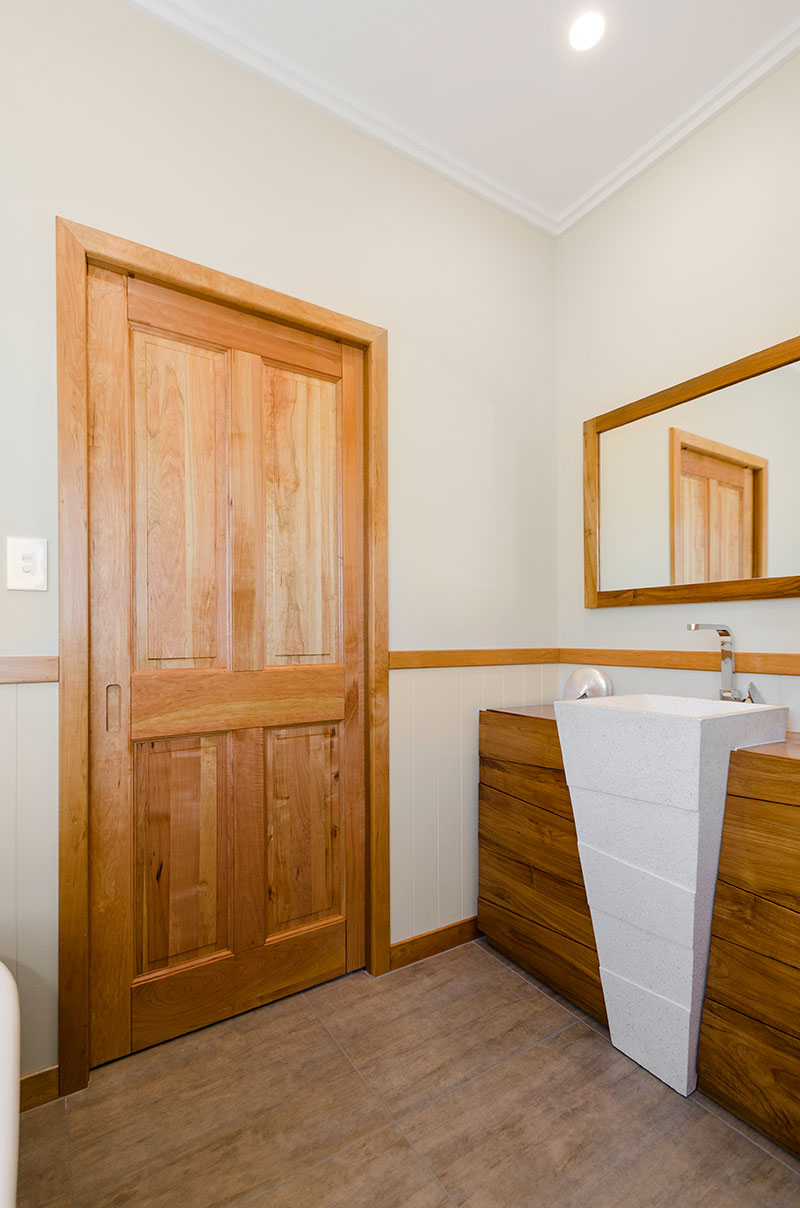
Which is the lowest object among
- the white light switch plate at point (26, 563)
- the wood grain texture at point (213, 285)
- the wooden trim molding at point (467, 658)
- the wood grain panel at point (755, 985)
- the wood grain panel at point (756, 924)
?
the wood grain panel at point (755, 985)

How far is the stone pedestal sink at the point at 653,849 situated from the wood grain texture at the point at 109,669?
3.87 ft

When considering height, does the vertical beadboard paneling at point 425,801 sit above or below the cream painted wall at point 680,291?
below

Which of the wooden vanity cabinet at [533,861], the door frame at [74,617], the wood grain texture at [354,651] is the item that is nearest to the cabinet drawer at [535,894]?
the wooden vanity cabinet at [533,861]

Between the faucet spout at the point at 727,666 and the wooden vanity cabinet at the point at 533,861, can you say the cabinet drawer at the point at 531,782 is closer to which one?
the wooden vanity cabinet at the point at 533,861

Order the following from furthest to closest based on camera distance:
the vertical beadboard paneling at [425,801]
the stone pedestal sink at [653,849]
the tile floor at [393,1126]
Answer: the vertical beadboard paneling at [425,801], the stone pedestal sink at [653,849], the tile floor at [393,1126]

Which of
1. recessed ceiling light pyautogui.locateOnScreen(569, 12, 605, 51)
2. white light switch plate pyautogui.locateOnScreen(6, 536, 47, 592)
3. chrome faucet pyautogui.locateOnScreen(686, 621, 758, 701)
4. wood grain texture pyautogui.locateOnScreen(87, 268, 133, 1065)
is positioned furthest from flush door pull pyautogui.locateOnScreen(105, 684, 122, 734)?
recessed ceiling light pyautogui.locateOnScreen(569, 12, 605, 51)

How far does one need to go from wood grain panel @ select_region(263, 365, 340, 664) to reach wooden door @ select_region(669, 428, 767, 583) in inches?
44.5

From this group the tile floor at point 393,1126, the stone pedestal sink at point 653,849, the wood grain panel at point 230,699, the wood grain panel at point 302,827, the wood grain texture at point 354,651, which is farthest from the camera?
the wood grain texture at point 354,651

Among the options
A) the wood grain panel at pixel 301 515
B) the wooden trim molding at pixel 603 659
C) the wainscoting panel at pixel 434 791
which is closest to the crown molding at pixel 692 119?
the wood grain panel at pixel 301 515

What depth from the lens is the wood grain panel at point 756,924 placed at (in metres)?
1.28

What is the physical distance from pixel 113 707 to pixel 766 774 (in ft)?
5.16

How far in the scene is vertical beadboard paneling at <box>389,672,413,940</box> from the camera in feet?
6.63

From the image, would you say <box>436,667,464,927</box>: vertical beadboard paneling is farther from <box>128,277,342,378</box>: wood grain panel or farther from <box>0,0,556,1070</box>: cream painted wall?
<box>128,277,342,378</box>: wood grain panel

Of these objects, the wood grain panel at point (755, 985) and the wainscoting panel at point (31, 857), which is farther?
the wainscoting panel at point (31, 857)
